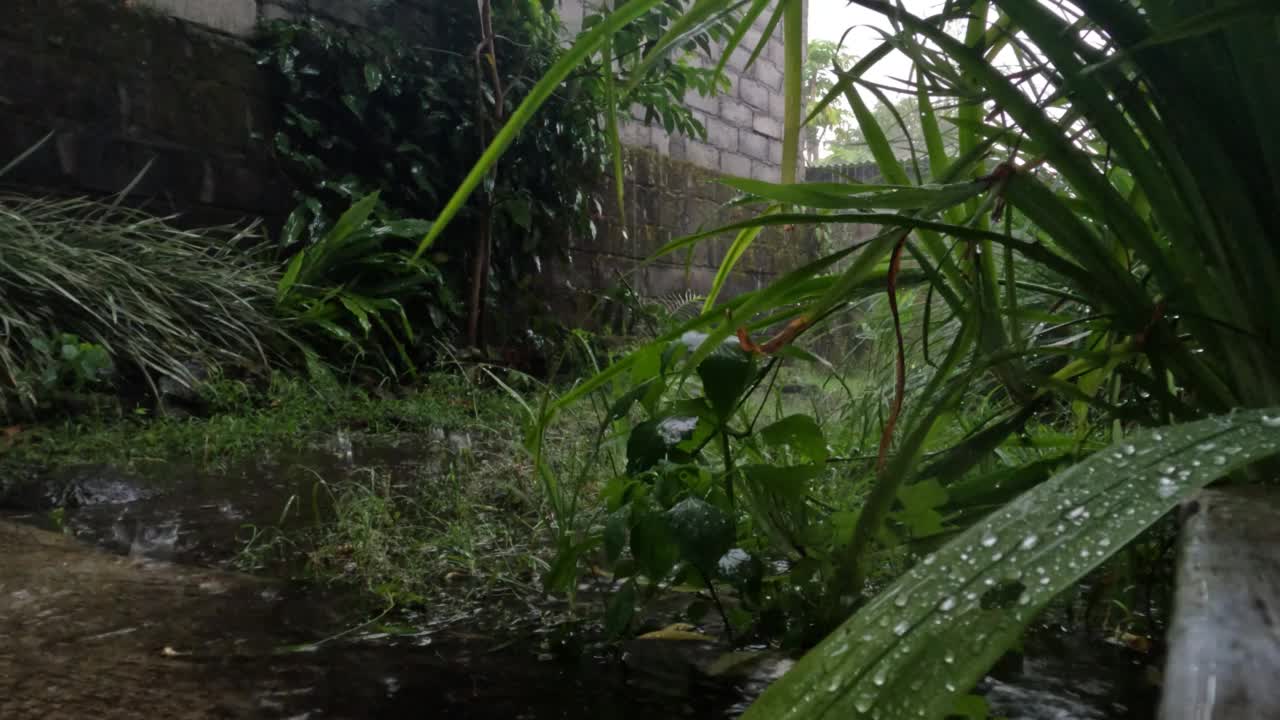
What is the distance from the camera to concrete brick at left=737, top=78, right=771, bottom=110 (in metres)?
6.95

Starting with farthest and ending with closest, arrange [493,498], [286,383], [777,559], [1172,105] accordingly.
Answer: [286,383] < [493,498] < [777,559] < [1172,105]

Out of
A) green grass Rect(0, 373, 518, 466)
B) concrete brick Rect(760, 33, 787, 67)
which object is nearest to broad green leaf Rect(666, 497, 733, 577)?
green grass Rect(0, 373, 518, 466)

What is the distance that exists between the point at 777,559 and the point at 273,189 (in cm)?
320

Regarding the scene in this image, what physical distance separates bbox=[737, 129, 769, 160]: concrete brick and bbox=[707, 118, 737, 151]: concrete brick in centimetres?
9

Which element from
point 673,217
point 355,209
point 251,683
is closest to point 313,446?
point 355,209

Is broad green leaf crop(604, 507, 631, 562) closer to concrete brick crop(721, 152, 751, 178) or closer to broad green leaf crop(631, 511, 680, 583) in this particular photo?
broad green leaf crop(631, 511, 680, 583)

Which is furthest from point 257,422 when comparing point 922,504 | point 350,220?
point 922,504

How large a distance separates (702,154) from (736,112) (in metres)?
0.61

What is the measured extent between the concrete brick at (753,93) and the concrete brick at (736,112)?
0.06 meters

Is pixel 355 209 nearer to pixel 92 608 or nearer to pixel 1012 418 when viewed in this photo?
pixel 92 608

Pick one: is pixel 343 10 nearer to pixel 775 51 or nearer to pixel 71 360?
pixel 71 360

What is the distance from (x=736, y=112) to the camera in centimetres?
695

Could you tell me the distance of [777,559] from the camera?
1.25 m

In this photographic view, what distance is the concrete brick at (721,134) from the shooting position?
6.67 metres
